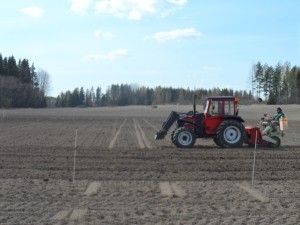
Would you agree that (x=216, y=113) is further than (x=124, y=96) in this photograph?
No

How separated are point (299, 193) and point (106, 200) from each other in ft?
13.8

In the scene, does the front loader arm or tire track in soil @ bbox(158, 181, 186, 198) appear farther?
the front loader arm

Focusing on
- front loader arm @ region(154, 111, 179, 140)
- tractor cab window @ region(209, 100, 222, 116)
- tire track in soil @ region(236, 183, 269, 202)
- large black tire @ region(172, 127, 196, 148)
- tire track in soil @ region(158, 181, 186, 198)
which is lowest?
tire track in soil @ region(158, 181, 186, 198)

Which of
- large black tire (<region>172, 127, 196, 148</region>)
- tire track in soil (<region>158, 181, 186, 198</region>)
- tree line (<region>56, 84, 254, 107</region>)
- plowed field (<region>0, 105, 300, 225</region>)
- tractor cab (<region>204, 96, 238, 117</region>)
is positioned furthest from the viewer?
tree line (<region>56, 84, 254, 107</region>)

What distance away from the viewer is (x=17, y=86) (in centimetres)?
10331

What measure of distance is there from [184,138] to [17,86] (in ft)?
293

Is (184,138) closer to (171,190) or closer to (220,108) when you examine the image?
(220,108)

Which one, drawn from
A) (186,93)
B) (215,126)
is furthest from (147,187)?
(186,93)

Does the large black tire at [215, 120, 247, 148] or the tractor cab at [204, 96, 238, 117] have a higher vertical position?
the tractor cab at [204, 96, 238, 117]

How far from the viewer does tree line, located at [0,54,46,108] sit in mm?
100562

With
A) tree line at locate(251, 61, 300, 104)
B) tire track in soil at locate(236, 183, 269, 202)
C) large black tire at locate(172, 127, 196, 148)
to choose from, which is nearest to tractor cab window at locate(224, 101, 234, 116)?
large black tire at locate(172, 127, 196, 148)

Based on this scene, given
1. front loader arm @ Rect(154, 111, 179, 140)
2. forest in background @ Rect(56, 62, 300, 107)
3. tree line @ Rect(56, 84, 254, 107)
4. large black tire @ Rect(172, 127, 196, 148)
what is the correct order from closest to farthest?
large black tire @ Rect(172, 127, 196, 148), front loader arm @ Rect(154, 111, 179, 140), forest in background @ Rect(56, 62, 300, 107), tree line @ Rect(56, 84, 254, 107)

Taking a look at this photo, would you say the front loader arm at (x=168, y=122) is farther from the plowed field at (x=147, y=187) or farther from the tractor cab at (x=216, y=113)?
the plowed field at (x=147, y=187)

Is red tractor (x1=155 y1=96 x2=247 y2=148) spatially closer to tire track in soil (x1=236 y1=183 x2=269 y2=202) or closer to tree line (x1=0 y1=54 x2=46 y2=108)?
tire track in soil (x1=236 y1=183 x2=269 y2=202)
